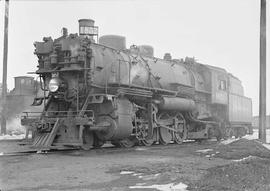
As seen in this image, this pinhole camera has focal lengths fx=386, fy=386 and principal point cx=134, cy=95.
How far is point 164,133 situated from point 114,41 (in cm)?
452

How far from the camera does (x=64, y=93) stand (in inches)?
540

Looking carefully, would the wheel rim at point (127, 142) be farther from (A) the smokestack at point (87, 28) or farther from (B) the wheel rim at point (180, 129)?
(A) the smokestack at point (87, 28)

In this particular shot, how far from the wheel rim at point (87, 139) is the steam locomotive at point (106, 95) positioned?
0.03 meters

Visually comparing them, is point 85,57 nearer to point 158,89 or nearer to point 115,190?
point 158,89

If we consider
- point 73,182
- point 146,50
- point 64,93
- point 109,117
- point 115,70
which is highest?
point 146,50

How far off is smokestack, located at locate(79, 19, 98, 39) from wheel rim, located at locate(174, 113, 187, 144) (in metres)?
5.69

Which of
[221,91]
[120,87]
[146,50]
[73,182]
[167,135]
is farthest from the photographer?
[221,91]

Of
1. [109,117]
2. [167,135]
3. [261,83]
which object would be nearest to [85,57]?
[109,117]

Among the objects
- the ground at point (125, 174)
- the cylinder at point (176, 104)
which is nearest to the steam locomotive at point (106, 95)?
the cylinder at point (176, 104)

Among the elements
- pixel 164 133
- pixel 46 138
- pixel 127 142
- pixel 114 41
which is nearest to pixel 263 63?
pixel 164 133

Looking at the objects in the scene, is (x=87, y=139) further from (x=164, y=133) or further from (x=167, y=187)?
(x=167, y=187)

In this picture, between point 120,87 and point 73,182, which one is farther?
point 120,87

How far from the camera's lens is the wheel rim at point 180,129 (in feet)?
58.1

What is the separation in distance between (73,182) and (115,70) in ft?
24.9
